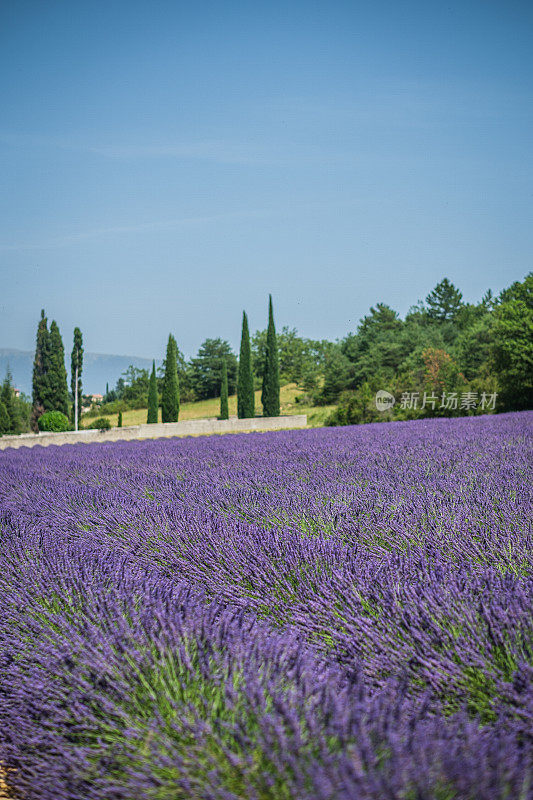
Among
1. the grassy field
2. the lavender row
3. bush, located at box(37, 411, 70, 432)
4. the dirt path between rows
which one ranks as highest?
the grassy field

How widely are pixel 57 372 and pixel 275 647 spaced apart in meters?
26.6

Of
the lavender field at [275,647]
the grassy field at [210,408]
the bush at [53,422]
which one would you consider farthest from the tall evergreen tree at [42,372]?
the lavender field at [275,647]

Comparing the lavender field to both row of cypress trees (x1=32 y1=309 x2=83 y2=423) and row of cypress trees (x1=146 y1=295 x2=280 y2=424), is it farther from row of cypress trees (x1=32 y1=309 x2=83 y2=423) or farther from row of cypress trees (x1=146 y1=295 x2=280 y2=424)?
row of cypress trees (x1=32 y1=309 x2=83 y2=423)

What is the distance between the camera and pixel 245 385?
2722cm

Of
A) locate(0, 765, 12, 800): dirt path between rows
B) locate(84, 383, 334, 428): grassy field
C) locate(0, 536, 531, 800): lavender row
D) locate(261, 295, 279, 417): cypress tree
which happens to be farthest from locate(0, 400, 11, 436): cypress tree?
locate(0, 765, 12, 800): dirt path between rows

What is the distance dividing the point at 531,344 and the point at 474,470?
63.2ft

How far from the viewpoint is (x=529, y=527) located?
240 centimetres

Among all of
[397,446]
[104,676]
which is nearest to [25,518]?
[104,676]

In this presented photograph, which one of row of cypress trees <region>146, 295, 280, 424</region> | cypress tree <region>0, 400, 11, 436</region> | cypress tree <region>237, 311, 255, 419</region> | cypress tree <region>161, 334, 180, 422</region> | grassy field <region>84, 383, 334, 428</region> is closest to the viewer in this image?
cypress tree <region>0, 400, 11, 436</region>

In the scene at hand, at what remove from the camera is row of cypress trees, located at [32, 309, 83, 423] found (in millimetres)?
26125

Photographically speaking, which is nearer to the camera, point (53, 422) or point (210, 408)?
point (53, 422)

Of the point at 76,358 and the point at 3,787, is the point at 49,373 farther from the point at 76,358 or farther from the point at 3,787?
the point at 3,787

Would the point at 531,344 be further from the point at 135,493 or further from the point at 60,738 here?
the point at 60,738

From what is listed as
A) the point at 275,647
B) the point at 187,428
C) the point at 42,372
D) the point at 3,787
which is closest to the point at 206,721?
the point at 275,647
